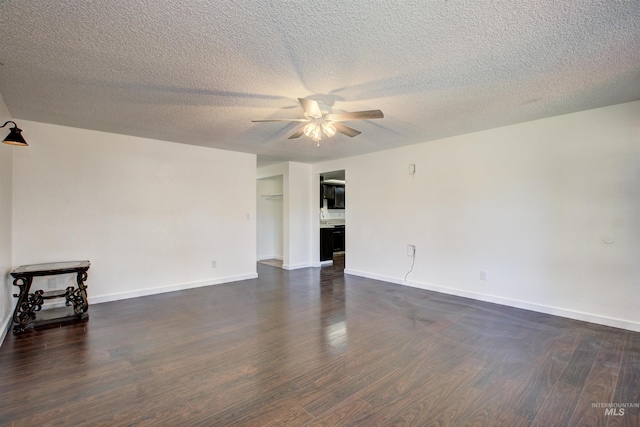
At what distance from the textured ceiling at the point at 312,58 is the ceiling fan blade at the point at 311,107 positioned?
0.23m

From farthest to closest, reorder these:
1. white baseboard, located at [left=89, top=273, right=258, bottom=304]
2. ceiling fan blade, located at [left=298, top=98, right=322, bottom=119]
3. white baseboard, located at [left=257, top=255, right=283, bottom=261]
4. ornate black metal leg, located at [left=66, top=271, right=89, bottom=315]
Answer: white baseboard, located at [left=257, top=255, right=283, bottom=261]
white baseboard, located at [left=89, top=273, right=258, bottom=304]
ornate black metal leg, located at [left=66, top=271, right=89, bottom=315]
ceiling fan blade, located at [left=298, top=98, right=322, bottom=119]

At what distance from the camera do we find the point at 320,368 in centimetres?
242

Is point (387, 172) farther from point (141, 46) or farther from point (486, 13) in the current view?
point (141, 46)

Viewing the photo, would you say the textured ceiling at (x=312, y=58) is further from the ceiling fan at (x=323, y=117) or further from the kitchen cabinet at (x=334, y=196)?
the kitchen cabinet at (x=334, y=196)

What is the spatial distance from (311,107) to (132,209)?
3.53m

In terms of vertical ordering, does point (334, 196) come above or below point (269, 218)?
above

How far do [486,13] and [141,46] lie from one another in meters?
2.27

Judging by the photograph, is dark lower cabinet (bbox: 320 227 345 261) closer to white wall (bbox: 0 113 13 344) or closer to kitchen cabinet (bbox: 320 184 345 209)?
kitchen cabinet (bbox: 320 184 345 209)

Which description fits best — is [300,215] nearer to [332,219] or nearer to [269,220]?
[269,220]

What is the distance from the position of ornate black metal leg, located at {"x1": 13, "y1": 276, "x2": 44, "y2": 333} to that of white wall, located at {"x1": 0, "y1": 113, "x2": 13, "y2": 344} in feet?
0.30

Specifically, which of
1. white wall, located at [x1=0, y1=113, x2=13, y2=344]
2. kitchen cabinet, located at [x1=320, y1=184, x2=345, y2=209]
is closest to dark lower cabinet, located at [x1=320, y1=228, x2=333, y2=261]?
kitchen cabinet, located at [x1=320, y1=184, x2=345, y2=209]

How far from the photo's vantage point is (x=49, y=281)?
3.86 meters

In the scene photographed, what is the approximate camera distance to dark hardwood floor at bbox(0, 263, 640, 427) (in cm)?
188

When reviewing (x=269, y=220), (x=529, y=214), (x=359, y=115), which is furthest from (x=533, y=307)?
(x=269, y=220)
